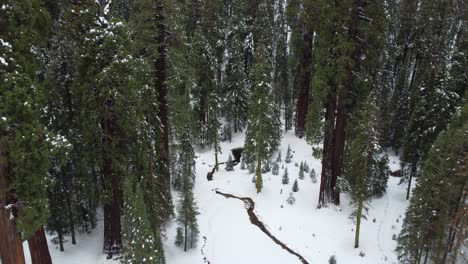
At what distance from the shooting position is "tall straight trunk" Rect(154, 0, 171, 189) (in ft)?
54.7

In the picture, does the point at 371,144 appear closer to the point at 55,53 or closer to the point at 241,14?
the point at 55,53

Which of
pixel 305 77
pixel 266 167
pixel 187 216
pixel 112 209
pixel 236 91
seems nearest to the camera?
pixel 112 209

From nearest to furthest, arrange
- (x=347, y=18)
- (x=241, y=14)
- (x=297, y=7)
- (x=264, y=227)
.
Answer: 1. (x=347, y=18)
2. (x=264, y=227)
3. (x=297, y=7)
4. (x=241, y=14)

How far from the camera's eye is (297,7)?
2670cm

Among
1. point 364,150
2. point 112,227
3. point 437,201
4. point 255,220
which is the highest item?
point 364,150

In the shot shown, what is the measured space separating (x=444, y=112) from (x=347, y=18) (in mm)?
11986

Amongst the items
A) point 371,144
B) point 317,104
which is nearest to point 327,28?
point 317,104

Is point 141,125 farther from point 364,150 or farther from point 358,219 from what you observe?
point 358,219

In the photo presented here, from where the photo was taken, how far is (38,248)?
12.9 m

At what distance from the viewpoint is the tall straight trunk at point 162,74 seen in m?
16.7

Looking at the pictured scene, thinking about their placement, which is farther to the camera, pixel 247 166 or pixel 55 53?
pixel 247 166

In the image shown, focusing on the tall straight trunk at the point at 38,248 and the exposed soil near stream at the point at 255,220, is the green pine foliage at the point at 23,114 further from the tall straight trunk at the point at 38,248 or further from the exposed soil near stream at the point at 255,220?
the exposed soil near stream at the point at 255,220

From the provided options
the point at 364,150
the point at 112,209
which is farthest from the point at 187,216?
the point at 364,150

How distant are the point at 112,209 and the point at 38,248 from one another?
125 inches
